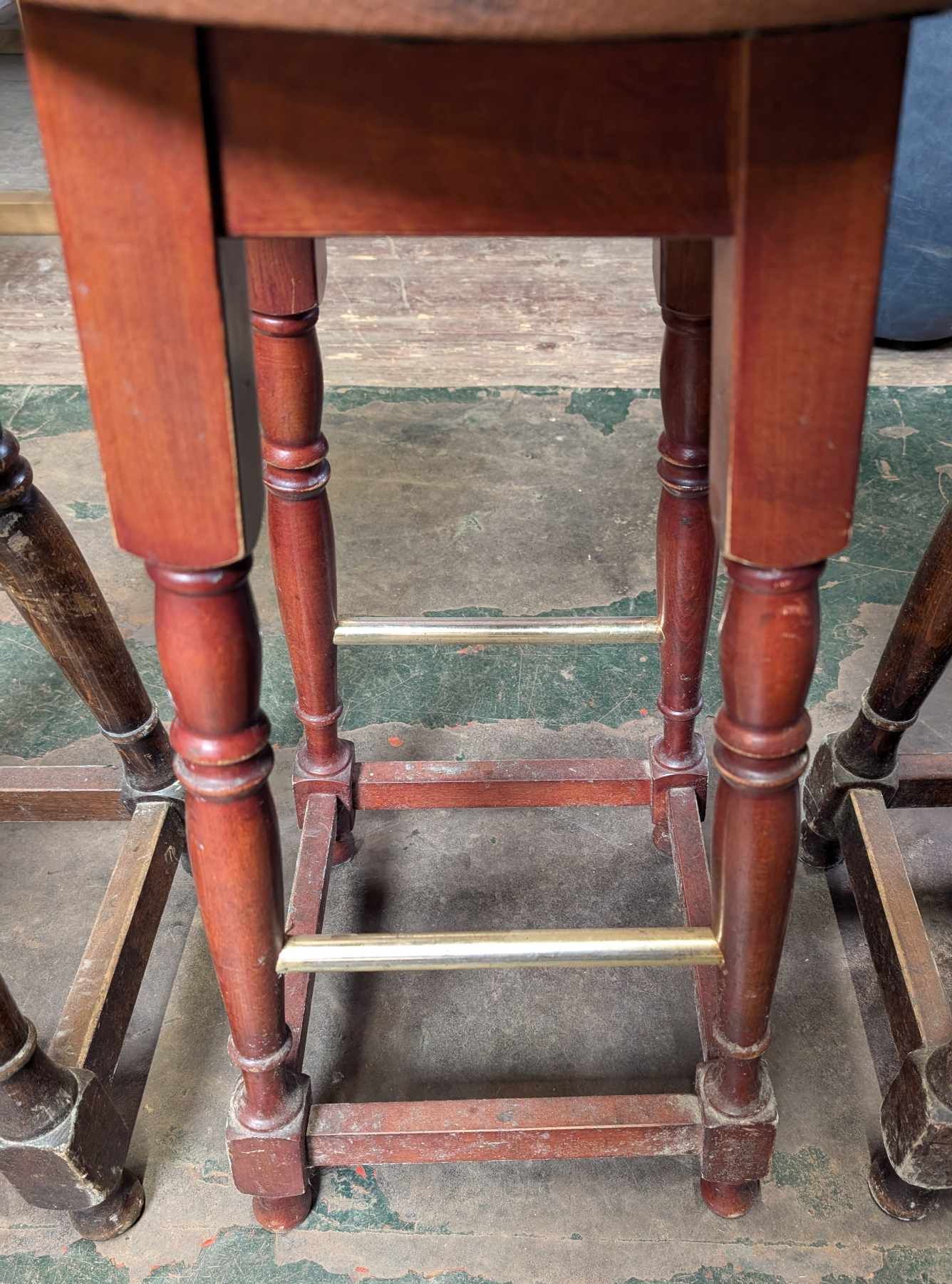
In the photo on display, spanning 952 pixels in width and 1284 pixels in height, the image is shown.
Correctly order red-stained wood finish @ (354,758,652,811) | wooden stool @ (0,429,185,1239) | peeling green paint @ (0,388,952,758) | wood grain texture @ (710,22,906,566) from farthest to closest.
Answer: peeling green paint @ (0,388,952,758), red-stained wood finish @ (354,758,652,811), wooden stool @ (0,429,185,1239), wood grain texture @ (710,22,906,566)

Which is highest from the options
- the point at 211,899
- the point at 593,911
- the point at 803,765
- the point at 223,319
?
the point at 223,319

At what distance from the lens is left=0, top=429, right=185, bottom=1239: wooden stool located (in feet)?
3.72

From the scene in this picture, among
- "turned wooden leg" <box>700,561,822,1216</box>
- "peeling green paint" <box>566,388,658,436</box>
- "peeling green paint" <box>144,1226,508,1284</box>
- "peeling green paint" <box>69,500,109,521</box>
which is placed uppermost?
"turned wooden leg" <box>700,561,822,1216</box>

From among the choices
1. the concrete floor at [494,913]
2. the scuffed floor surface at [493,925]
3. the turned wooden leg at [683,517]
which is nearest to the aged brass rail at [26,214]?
the concrete floor at [494,913]

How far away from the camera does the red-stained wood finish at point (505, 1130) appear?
1150 millimetres

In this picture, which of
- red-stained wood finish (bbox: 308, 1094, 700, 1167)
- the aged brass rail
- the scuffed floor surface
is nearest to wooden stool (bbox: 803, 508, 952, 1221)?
the scuffed floor surface

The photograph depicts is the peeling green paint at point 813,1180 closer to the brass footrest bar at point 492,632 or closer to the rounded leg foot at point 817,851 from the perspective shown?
the rounded leg foot at point 817,851

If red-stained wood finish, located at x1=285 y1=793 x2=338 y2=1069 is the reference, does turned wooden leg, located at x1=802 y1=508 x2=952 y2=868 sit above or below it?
above

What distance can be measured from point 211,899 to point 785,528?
1.83ft

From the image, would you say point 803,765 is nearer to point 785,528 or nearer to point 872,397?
point 785,528

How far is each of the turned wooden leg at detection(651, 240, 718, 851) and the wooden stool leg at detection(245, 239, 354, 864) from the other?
39 cm

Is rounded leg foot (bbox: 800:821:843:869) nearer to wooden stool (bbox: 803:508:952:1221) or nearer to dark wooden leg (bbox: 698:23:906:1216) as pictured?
wooden stool (bbox: 803:508:952:1221)

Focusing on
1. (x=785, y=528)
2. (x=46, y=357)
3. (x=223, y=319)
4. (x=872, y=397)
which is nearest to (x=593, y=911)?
(x=785, y=528)

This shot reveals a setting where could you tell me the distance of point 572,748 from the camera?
73.4 inches
